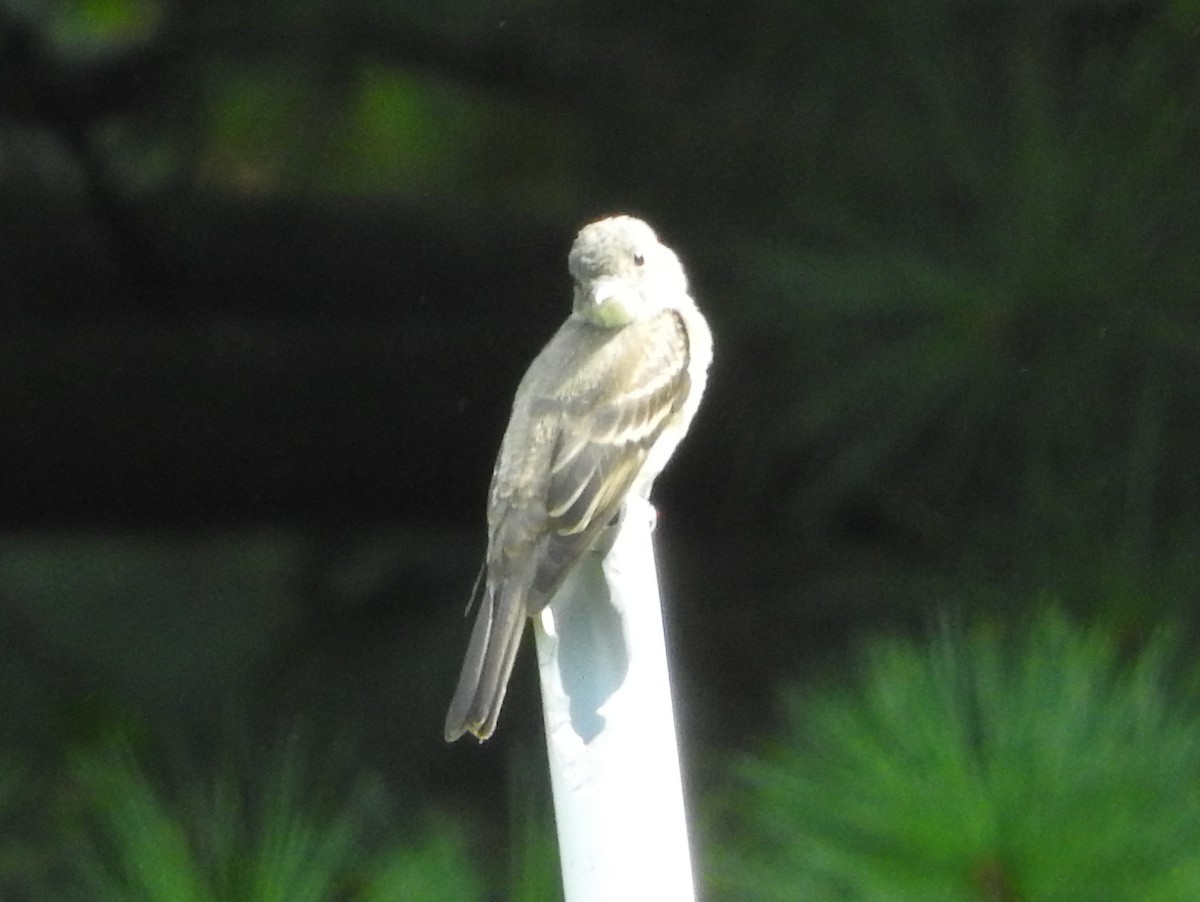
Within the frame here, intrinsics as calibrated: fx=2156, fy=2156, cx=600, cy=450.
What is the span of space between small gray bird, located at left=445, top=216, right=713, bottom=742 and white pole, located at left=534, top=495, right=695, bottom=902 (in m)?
0.37

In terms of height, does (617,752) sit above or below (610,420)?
below

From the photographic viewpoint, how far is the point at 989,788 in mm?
1613

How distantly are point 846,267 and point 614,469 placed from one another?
33cm

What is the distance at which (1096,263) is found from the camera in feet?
7.02

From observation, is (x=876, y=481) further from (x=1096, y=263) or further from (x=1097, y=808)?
(x=1097, y=808)

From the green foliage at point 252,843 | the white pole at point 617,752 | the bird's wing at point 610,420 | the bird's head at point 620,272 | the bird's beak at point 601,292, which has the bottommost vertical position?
the white pole at point 617,752

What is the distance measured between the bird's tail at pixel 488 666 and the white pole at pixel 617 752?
24 cm

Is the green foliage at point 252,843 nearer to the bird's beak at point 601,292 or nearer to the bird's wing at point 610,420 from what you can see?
the bird's wing at point 610,420

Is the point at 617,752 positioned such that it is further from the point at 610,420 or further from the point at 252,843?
the point at 610,420

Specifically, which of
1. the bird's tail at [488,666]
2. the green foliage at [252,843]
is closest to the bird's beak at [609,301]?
the bird's tail at [488,666]

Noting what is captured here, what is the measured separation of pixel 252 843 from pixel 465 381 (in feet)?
3.00

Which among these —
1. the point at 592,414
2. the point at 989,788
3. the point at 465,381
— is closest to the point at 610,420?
the point at 592,414

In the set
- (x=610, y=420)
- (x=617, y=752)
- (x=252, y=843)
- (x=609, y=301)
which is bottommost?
(x=617, y=752)

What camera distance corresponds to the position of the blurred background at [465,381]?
7.05 feet
